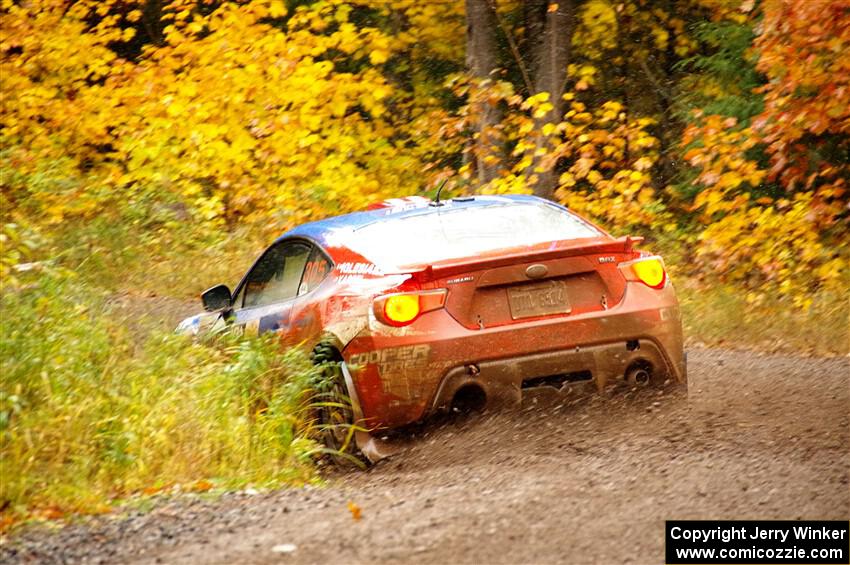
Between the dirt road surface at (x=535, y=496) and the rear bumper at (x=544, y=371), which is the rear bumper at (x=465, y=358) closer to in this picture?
the rear bumper at (x=544, y=371)

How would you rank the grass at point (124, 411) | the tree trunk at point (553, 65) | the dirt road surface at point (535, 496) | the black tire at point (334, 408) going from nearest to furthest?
the dirt road surface at point (535, 496) → the grass at point (124, 411) → the black tire at point (334, 408) → the tree trunk at point (553, 65)

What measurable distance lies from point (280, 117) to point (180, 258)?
98.7 inches

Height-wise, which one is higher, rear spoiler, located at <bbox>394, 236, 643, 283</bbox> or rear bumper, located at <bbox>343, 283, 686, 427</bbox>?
rear spoiler, located at <bbox>394, 236, 643, 283</bbox>

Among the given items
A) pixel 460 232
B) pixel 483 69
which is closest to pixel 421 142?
pixel 483 69

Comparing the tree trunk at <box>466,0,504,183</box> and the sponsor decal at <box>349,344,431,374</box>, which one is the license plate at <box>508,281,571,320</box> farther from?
the tree trunk at <box>466,0,504,183</box>

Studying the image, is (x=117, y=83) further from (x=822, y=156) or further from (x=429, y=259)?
(x=429, y=259)

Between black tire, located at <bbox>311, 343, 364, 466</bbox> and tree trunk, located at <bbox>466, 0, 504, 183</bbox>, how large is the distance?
1078 centimetres

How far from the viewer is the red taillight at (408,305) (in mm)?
6594

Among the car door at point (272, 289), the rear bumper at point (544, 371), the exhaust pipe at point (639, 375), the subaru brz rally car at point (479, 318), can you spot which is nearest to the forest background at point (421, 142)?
the car door at point (272, 289)

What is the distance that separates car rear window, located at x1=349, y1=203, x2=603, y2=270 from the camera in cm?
696

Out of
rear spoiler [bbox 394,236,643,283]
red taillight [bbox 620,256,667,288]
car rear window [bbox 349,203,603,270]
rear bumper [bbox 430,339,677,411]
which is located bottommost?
rear bumper [bbox 430,339,677,411]

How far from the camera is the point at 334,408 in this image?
7.00m

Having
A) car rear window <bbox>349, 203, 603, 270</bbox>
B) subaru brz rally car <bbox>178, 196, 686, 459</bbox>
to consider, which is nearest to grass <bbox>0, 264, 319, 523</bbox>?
subaru brz rally car <bbox>178, 196, 686, 459</bbox>

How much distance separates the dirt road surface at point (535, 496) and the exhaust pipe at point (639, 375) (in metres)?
0.08
